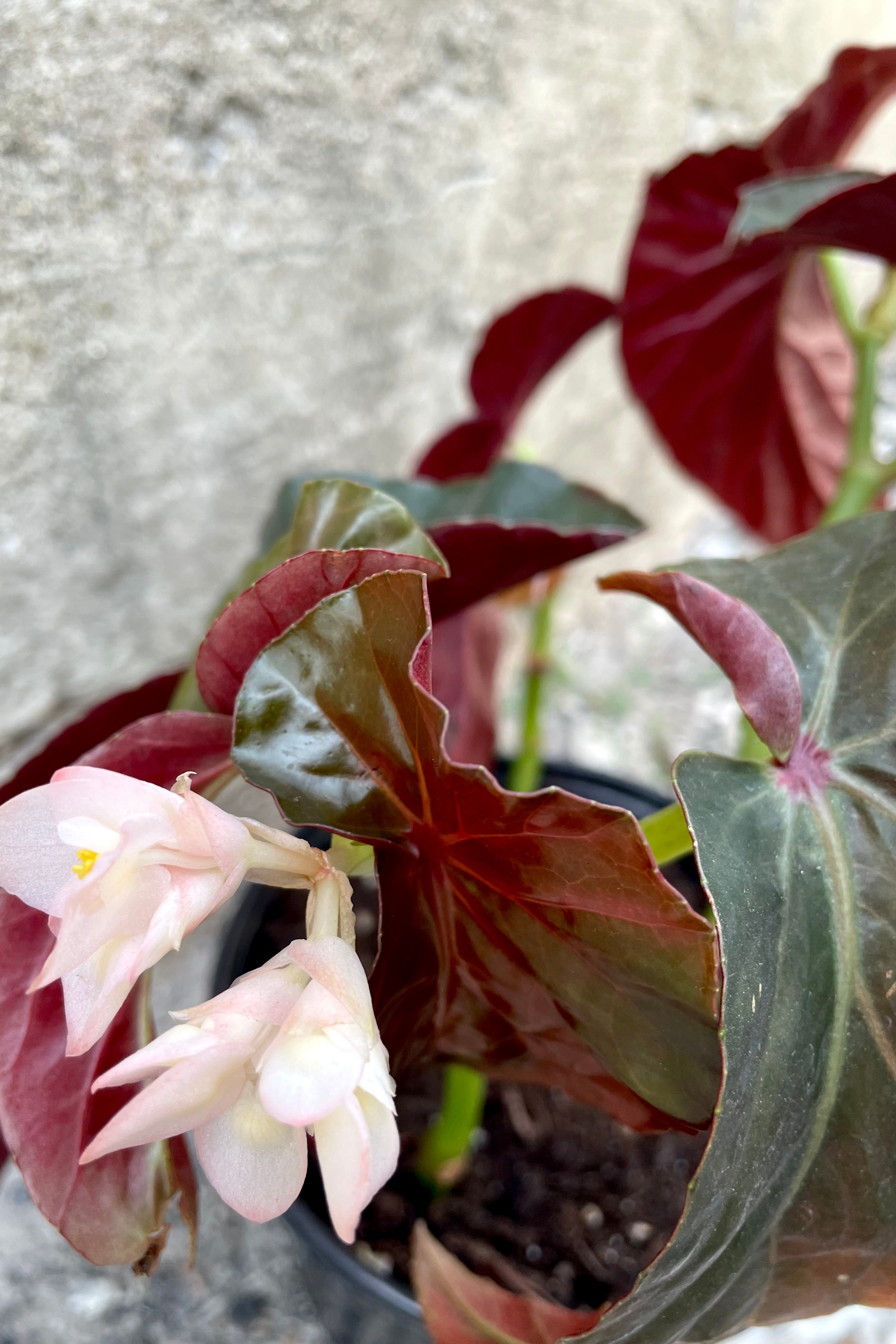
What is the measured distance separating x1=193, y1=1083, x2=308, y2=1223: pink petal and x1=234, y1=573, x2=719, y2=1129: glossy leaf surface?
7cm

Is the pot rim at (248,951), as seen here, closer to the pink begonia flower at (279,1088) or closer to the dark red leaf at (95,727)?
the dark red leaf at (95,727)

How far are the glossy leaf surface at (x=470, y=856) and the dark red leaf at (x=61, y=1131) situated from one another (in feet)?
0.31

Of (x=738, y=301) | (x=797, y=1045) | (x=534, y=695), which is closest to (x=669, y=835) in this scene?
(x=797, y=1045)

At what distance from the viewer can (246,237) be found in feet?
2.06

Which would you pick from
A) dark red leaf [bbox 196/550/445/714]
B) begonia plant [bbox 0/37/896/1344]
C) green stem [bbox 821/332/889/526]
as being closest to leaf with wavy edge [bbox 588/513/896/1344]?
begonia plant [bbox 0/37/896/1344]

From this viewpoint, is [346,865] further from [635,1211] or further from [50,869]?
[635,1211]

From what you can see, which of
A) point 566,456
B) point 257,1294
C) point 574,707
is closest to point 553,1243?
point 257,1294

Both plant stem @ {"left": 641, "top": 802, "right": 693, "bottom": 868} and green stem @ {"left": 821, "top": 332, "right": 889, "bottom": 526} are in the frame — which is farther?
green stem @ {"left": 821, "top": 332, "right": 889, "bottom": 526}

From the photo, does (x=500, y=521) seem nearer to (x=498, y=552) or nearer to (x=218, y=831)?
(x=498, y=552)

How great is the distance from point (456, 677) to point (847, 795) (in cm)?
29

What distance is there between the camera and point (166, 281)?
1.97 ft

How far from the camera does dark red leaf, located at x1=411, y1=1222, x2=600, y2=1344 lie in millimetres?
318

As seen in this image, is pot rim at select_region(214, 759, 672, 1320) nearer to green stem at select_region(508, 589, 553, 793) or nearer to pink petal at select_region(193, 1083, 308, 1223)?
green stem at select_region(508, 589, 553, 793)

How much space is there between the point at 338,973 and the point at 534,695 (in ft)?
1.52
